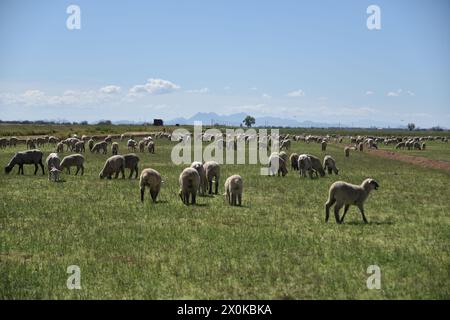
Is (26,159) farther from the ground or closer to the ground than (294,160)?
farther from the ground

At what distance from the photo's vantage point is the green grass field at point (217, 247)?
9.93 meters

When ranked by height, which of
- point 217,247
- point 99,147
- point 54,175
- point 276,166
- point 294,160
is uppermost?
point 99,147

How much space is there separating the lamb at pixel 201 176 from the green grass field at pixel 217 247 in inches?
41.3

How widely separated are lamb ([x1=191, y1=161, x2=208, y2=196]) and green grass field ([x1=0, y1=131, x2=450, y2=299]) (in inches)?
41.3

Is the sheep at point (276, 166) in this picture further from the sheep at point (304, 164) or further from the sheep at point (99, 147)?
the sheep at point (99, 147)

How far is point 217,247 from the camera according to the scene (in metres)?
13.0

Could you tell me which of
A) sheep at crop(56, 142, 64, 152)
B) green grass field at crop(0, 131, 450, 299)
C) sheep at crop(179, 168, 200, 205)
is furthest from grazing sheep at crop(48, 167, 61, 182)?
sheep at crop(56, 142, 64, 152)

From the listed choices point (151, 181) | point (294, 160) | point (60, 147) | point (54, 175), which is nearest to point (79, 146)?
point (60, 147)

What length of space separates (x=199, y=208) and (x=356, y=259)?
8147 mm

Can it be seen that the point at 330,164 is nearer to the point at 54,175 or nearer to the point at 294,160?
the point at 294,160

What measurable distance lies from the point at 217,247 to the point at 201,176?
9.99 metres

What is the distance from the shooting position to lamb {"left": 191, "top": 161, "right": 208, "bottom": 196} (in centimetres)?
2252

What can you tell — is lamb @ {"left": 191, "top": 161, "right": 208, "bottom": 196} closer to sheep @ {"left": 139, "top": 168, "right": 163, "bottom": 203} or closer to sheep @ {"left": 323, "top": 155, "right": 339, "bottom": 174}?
sheep @ {"left": 139, "top": 168, "right": 163, "bottom": 203}

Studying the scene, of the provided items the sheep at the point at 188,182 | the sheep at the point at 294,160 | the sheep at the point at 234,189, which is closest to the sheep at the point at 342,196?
the sheep at the point at 234,189
